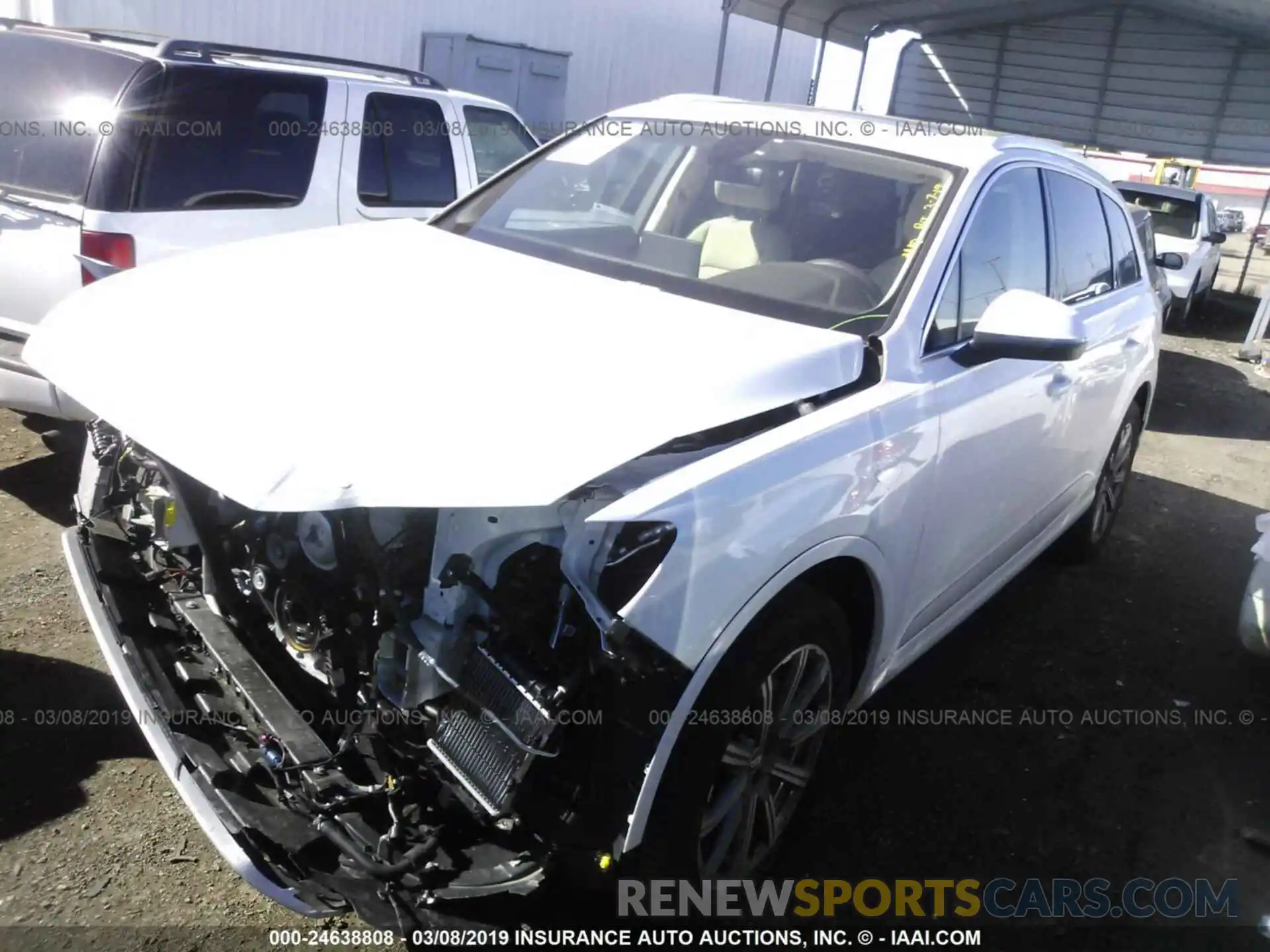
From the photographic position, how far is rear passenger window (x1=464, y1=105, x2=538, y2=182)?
6.72m

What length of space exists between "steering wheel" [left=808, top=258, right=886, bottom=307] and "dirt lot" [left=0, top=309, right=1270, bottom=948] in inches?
60.2

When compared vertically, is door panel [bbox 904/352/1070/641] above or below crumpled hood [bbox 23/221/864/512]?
below

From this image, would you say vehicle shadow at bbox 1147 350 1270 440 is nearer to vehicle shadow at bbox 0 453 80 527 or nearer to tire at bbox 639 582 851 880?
tire at bbox 639 582 851 880

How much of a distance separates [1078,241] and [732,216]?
165cm

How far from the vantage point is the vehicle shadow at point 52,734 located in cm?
288

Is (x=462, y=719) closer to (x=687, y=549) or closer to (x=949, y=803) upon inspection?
(x=687, y=549)

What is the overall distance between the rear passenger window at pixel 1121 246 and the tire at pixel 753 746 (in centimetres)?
287

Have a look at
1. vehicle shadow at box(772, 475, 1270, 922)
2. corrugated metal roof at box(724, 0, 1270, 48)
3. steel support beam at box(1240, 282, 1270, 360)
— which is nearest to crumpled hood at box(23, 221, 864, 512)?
vehicle shadow at box(772, 475, 1270, 922)

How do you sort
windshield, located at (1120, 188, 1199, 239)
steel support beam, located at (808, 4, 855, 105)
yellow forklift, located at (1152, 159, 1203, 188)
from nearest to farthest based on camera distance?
windshield, located at (1120, 188, 1199, 239) → steel support beam, located at (808, 4, 855, 105) → yellow forklift, located at (1152, 159, 1203, 188)

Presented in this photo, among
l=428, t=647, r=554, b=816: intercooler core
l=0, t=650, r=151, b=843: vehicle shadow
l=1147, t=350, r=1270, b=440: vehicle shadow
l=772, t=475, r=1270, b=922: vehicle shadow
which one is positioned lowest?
l=1147, t=350, r=1270, b=440: vehicle shadow

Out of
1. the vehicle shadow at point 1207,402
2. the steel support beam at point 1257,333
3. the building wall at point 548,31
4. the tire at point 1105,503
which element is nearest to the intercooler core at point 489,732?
the tire at point 1105,503

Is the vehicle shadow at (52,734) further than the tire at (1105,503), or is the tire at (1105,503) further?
the tire at (1105,503)

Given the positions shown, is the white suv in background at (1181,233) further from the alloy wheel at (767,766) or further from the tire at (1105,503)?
the alloy wheel at (767,766)

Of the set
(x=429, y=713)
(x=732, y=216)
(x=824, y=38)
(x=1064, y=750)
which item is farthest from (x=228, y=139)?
(x=824, y=38)
